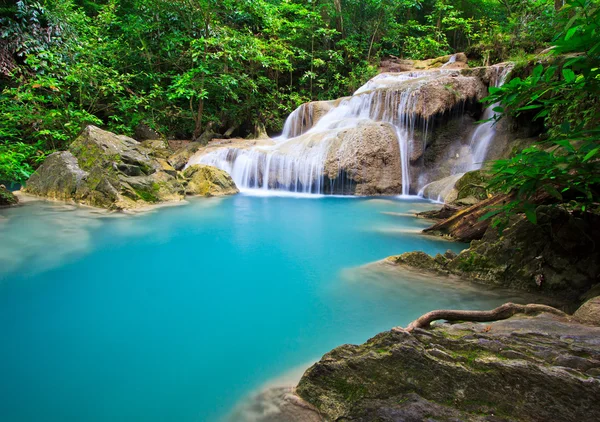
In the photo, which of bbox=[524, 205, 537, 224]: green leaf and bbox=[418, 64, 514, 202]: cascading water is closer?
bbox=[524, 205, 537, 224]: green leaf

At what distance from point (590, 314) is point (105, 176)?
8.54m

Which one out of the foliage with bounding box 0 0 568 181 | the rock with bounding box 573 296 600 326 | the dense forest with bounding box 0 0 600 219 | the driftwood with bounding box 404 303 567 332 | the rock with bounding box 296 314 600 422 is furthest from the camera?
the foliage with bounding box 0 0 568 181

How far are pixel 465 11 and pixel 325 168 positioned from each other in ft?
59.1

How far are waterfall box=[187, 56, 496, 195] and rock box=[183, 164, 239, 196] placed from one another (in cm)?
121

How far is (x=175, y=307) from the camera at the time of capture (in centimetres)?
313

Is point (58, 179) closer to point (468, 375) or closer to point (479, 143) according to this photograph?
point (468, 375)

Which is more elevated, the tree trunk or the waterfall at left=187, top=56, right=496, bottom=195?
the tree trunk

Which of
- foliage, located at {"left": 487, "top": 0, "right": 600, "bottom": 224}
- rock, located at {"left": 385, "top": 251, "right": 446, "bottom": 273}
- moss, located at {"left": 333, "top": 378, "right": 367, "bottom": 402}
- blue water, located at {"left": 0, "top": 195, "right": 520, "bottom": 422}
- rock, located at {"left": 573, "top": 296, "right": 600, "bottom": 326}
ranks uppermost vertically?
foliage, located at {"left": 487, "top": 0, "right": 600, "bottom": 224}

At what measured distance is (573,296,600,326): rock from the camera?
1.75 m

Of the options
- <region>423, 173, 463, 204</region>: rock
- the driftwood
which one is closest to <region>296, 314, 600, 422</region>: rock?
the driftwood

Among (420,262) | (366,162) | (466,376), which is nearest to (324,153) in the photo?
(366,162)

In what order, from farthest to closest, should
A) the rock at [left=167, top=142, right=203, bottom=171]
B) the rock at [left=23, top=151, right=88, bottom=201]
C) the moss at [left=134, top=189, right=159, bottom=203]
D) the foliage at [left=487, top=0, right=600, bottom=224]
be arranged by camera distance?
the rock at [left=167, top=142, right=203, bottom=171] → the moss at [left=134, top=189, right=159, bottom=203] → the rock at [left=23, top=151, right=88, bottom=201] → the foliage at [left=487, top=0, right=600, bottom=224]

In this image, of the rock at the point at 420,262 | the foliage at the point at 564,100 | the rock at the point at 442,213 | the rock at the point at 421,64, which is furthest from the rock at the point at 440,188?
the rock at the point at 421,64

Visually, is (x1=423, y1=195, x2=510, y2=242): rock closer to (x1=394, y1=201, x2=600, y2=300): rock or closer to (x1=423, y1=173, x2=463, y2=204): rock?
(x1=394, y1=201, x2=600, y2=300): rock
